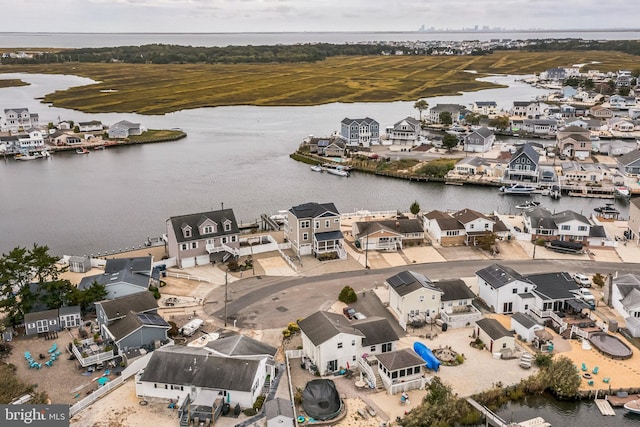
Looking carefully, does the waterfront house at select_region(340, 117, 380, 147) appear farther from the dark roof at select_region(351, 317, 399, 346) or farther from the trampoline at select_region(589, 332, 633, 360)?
the trampoline at select_region(589, 332, 633, 360)

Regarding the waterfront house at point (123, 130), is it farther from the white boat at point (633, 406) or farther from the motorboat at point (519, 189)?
the white boat at point (633, 406)

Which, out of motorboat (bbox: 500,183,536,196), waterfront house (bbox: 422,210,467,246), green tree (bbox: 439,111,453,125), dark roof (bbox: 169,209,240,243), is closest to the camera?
dark roof (bbox: 169,209,240,243)

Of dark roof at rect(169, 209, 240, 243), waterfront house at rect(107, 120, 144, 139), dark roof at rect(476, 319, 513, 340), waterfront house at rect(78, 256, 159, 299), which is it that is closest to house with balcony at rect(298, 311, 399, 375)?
dark roof at rect(476, 319, 513, 340)

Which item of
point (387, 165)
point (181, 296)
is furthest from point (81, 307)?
point (387, 165)

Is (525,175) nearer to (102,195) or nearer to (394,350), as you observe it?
(394,350)

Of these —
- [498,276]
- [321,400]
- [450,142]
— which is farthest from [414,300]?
[450,142]

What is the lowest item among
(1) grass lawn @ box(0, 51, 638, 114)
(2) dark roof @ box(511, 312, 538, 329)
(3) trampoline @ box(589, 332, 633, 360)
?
(3) trampoline @ box(589, 332, 633, 360)

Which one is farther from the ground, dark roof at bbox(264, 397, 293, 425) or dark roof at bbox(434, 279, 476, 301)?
dark roof at bbox(434, 279, 476, 301)
